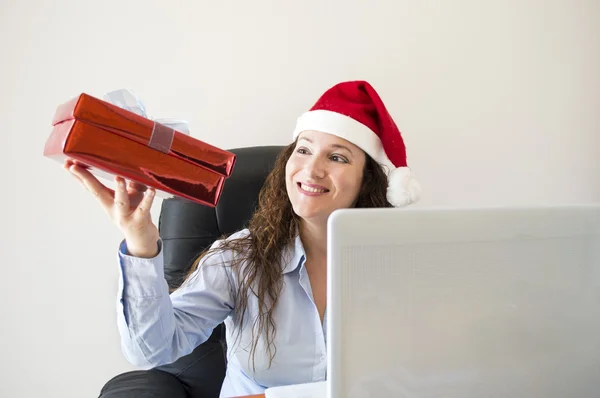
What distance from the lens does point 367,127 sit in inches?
47.4

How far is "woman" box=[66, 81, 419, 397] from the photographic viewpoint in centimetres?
113

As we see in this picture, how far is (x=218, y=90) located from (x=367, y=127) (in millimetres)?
620

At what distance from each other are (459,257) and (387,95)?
1.29 metres

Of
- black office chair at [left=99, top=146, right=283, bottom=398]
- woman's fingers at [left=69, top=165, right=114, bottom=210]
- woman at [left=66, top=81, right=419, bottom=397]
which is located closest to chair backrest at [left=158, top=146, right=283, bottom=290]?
black office chair at [left=99, top=146, right=283, bottom=398]

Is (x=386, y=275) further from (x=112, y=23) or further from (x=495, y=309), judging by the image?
(x=112, y=23)

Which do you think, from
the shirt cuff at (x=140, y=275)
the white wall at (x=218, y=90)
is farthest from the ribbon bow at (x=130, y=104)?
the white wall at (x=218, y=90)

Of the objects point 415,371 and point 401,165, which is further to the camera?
point 401,165

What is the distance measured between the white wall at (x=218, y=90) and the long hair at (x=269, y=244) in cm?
40

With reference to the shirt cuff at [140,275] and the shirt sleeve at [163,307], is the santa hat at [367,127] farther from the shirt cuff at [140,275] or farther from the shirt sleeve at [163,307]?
the shirt cuff at [140,275]

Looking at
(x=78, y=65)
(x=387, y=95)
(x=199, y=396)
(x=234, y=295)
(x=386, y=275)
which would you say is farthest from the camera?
(x=387, y=95)

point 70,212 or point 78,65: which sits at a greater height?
point 78,65

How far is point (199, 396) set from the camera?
1312 mm

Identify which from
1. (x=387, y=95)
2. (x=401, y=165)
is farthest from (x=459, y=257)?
(x=387, y=95)

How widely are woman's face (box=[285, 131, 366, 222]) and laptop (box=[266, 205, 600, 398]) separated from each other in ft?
1.91
